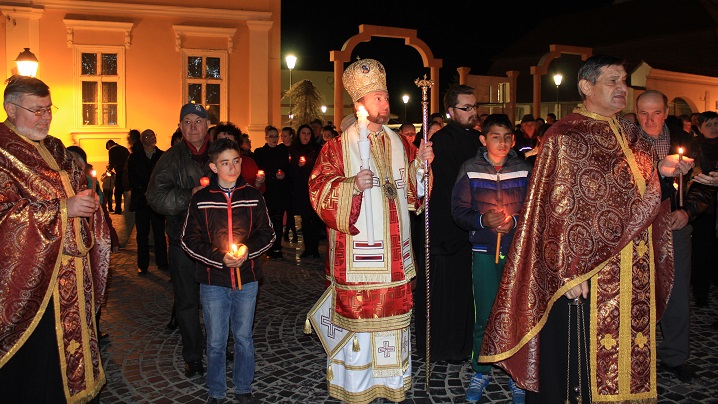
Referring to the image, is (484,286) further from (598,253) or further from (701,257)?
(701,257)

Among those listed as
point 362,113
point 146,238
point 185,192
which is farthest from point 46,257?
point 146,238

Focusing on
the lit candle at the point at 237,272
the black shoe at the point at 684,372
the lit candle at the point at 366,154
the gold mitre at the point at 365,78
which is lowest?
the black shoe at the point at 684,372

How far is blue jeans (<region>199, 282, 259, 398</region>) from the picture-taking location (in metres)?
4.61

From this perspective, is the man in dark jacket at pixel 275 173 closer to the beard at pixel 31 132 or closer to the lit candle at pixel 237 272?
the lit candle at pixel 237 272

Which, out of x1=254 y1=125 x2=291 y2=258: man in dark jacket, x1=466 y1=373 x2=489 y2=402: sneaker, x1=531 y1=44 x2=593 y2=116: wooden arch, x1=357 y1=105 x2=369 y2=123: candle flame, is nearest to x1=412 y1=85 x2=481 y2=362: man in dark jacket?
x1=466 y1=373 x2=489 y2=402: sneaker

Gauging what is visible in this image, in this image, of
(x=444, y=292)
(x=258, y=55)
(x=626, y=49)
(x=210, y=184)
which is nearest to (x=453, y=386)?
(x=444, y=292)

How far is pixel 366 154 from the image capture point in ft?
14.1

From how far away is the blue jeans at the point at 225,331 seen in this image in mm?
4609

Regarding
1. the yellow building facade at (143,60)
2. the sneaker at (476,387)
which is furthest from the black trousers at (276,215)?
the yellow building facade at (143,60)

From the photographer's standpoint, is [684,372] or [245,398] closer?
[245,398]

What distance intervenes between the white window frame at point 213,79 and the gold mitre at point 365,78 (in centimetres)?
1389

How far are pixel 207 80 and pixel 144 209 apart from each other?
8.58 meters

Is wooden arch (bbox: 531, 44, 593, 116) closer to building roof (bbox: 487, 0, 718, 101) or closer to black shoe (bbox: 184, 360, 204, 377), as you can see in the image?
building roof (bbox: 487, 0, 718, 101)

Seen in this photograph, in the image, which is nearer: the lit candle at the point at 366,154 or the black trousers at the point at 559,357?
the black trousers at the point at 559,357
